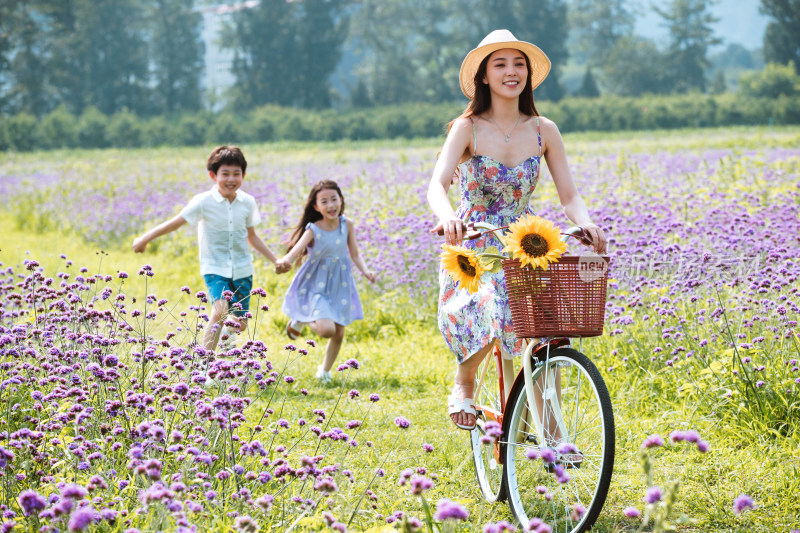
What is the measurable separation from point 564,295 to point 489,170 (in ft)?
2.97

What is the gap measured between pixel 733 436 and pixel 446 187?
7.38 ft

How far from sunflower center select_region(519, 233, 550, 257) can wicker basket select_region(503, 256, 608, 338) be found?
0.06 m

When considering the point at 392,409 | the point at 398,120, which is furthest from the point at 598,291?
the point at 398,120

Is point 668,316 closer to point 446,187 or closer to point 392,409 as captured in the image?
point 392,409

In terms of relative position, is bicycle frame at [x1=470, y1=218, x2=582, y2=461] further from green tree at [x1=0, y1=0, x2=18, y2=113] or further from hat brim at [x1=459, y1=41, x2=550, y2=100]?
green tree at [x1=0, y1=0, x2=18, y2=113]

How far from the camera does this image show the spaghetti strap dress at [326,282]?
650 cm

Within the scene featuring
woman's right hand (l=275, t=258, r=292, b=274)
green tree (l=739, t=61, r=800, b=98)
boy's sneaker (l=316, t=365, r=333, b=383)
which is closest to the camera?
woman's right hand (l=275, t=258, r=292, b=274)

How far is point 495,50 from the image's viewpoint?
3709mm

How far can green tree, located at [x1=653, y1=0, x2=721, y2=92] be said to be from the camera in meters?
79.5

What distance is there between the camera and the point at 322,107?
65.8 m

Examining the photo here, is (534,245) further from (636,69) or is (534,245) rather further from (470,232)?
(636,69)

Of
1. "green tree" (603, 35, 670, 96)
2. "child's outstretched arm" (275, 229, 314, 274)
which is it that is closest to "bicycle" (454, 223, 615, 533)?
"child's outstretched arm" (275, 229, 314, 274)

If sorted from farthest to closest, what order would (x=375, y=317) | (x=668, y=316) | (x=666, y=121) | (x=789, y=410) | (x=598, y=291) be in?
(x=666, y=121)
(x=375, y=317)
(x=668, y=316)
(x=789, y=410)
(x=598, y=291)

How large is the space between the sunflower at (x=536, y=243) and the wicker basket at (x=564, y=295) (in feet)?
0.18
